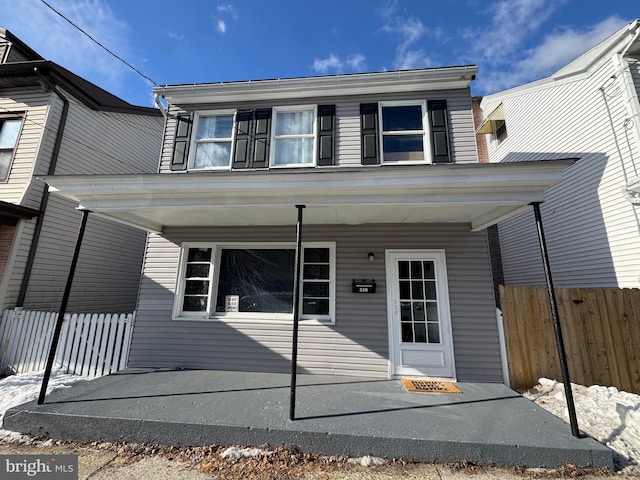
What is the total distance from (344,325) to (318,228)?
1.79 metres

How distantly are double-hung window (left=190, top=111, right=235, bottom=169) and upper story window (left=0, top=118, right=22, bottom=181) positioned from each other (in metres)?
4.60

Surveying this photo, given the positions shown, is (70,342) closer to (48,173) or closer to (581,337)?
(48,173)

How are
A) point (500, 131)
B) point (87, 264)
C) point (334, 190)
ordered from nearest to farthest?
point (334, 190) < point (87, 264) < point (500, 131)

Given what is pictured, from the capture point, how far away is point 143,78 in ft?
18.5

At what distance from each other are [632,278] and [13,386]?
38.1 ft

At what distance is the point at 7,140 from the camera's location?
6527 mm

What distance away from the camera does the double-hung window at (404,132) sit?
535 cm

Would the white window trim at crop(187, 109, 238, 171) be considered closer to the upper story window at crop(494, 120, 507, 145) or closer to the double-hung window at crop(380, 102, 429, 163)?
the double-hung window at crop(380, 102, 429, 163)

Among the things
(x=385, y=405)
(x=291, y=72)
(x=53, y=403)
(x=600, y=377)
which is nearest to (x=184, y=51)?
(x=291, y=72)

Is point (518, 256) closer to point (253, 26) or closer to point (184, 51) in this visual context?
point (253, 26)

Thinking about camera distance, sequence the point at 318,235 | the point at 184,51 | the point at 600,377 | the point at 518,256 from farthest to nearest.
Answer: the point at 518,256 → the point at 184,51 → the point at 318,235 → the point at 600,377

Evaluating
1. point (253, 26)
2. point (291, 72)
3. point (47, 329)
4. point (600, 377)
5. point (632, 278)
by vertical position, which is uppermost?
point (253, 26)

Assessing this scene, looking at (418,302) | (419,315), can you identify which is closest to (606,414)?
(419,315)
